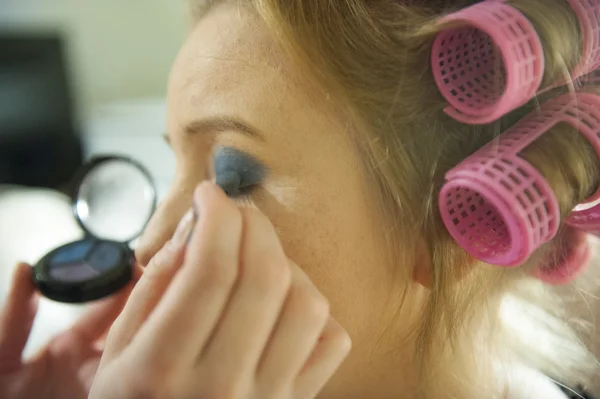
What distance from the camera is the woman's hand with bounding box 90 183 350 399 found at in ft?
1.22

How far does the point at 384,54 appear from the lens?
53 cm

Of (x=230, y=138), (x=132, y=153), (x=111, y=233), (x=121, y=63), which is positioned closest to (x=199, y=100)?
(x=230, y=138)

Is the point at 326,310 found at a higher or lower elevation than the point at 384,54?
lower

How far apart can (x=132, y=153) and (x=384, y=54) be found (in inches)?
42.0

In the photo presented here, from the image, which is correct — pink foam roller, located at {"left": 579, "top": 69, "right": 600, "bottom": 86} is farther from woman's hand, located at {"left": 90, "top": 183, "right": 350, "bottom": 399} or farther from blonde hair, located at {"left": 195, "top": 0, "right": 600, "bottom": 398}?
woman's hand, located at {"left": 90, "top": 183, "right": 350, "bottom": 399}

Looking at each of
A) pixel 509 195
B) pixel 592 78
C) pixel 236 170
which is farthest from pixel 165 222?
pixel 592 78

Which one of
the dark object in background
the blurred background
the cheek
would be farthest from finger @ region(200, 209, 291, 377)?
the dark object in background

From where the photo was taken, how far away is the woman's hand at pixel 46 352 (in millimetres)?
633

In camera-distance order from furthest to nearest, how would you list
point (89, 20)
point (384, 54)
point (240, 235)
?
1. point (89, 20)
2. point (384, 54)
3. point (240, 235)

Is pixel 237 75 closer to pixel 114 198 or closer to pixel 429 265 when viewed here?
pixel 429 265

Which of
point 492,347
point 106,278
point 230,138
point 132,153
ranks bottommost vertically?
point 132,153

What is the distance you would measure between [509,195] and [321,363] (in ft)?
0.66

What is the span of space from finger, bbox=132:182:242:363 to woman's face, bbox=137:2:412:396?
0.18 metres

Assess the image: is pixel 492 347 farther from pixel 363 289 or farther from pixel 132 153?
pixel 132 153
